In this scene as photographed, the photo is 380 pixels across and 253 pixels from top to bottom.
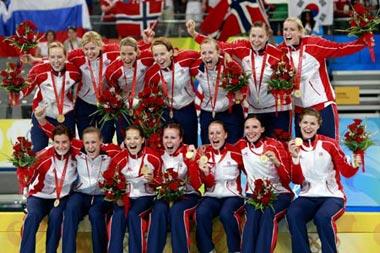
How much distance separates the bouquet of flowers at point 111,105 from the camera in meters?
9.26

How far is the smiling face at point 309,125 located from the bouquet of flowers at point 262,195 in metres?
0.55

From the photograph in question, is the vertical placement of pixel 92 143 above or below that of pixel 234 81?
below

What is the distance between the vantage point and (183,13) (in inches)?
645

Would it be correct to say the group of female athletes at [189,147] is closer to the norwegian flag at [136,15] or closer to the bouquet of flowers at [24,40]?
the bouquet of flowers at [24,40]

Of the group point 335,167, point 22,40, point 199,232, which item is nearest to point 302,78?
point 335,167

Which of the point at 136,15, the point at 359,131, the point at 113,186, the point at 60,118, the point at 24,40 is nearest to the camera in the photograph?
the point at 359,131

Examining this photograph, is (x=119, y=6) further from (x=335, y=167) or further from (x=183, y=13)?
(x=335, y=167)

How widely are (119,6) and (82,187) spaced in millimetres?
6966

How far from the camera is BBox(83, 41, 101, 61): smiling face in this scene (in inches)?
372

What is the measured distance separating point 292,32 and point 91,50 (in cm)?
193

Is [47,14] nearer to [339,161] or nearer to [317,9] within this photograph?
[317,9]

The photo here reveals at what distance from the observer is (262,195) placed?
8.50 meters

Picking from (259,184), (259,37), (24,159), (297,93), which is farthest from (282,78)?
(24,159)

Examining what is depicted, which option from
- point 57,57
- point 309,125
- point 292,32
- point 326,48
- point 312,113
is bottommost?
point 309,125
